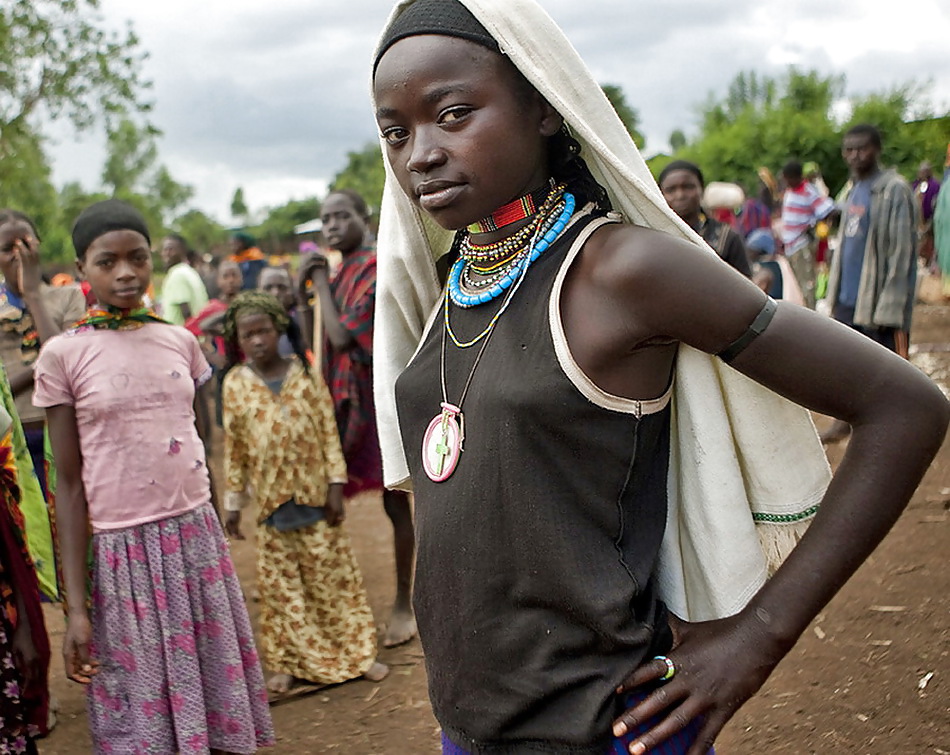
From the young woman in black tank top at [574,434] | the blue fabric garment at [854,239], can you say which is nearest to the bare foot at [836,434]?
the blue fabric garment at [854,239]

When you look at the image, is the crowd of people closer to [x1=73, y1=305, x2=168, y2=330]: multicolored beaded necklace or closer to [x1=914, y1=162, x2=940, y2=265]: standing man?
[x1=73, y1=305, x2=168, y2=330]: multicolored beaded necklace

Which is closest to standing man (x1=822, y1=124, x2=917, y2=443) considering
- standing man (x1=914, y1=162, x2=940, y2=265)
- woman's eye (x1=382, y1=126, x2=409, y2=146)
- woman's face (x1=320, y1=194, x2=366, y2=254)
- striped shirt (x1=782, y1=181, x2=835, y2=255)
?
woman's face (x1=320, y1=194, x2=366, y2=254)

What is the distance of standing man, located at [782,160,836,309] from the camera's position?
992cm

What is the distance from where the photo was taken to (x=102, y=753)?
2.70 m

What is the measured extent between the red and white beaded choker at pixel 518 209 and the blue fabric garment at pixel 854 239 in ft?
18.3

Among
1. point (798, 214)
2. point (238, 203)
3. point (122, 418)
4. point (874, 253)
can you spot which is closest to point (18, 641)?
point (122, 418)

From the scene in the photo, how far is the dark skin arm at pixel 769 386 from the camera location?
1076 mm

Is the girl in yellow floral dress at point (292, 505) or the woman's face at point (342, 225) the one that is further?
the woman's face at point (342, 225)

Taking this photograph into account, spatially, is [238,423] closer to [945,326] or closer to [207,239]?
[945,326]

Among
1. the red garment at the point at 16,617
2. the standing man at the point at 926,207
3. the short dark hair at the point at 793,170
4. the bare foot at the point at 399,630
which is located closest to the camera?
the red garment at the point at 16,617

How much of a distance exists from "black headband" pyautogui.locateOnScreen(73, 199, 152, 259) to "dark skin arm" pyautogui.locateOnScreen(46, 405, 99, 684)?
1.73 feet

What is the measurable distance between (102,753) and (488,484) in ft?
7.05

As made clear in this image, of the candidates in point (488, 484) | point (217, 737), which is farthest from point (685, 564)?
point (217, 737)

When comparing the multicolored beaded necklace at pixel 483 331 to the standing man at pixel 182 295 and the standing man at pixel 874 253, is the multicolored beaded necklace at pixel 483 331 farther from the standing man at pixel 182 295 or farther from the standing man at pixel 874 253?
the standing man at pixel 182 295
